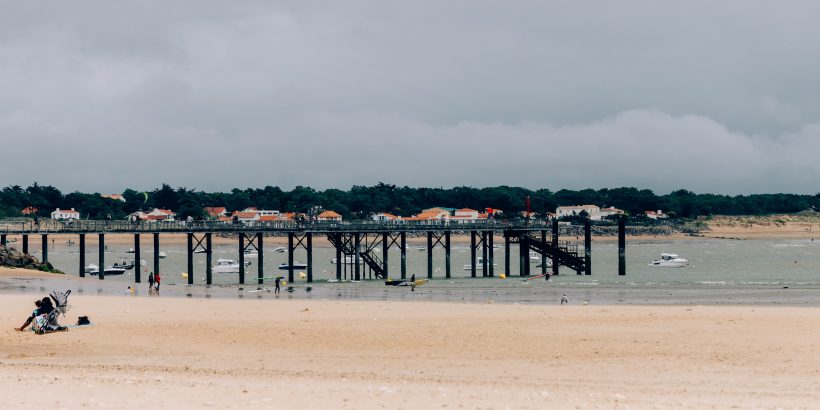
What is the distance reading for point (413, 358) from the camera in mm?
22141

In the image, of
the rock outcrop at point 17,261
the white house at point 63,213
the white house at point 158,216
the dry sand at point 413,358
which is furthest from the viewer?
the white house at point 63,213

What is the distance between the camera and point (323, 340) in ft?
83.5

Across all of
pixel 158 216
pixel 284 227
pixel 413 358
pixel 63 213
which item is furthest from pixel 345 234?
pixel 63 213

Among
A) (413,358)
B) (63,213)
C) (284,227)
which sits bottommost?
(413,358)

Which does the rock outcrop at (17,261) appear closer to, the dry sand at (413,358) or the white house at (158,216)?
the dry sand at (413,358)

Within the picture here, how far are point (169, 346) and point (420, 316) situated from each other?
36.1 feet

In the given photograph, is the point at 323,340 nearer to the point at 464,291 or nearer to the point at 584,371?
the point at 584,371

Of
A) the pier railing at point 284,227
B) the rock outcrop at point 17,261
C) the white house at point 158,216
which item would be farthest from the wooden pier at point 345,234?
the white house at point 158,216

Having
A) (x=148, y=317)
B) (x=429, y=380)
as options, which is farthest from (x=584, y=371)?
(x=148, y=317)

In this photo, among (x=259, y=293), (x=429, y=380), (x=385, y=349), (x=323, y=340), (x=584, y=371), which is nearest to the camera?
(x=429, y=380)

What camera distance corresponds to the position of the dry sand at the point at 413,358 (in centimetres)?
1612

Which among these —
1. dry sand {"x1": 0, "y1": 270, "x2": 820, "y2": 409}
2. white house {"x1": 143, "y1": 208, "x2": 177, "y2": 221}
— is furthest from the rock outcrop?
white house {"x1": 143, "y1": 208, "x2": 177, "y2": 221}

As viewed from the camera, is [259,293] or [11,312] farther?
[259,293]

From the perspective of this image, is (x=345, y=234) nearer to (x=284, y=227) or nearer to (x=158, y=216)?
(x=284, y=227)
